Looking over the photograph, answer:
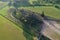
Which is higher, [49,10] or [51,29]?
[51,29]

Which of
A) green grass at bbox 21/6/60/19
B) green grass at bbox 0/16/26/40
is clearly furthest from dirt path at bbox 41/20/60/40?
green grass at bbox 0/16/26/40

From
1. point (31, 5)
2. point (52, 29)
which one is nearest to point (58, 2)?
point (31, 5)

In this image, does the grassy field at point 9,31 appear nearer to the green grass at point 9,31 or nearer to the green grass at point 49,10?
the green grass at point 9,31

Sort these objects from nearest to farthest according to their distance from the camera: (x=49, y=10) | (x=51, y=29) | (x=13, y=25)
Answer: (x=51, y=29) < (x=13, y=25) < (x=49, y=10)

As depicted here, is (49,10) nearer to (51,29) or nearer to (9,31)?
(51,29)

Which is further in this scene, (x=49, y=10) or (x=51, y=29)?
(x=49, y=10)

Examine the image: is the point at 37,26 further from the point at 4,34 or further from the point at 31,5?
the point at 31,5

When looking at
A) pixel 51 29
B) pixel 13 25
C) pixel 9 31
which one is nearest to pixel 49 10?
pixel 51 29

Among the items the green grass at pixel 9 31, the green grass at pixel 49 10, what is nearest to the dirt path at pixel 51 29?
the green grass at pixel 49 10

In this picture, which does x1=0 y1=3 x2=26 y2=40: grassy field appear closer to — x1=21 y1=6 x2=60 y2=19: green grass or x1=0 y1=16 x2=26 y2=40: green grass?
x1=0 y1=16 x2=26 y2=40: green grass
